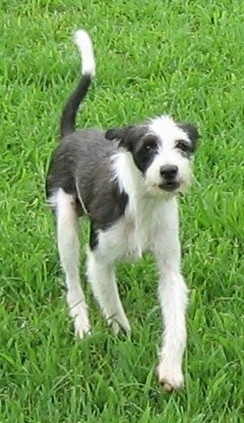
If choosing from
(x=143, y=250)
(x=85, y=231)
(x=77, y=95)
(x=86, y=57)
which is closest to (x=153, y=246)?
(x=143, y=250)

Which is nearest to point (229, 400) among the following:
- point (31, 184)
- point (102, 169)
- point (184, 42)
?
point (102, 169)

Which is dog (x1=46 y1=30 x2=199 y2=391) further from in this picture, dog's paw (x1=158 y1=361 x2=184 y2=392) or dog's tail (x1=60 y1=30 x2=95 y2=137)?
dog's tail (x1=60 y1=30 x2=95 y2=137)

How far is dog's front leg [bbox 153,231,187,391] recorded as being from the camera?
13.9ft

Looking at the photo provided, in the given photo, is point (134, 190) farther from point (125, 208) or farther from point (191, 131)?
point (191, 131)

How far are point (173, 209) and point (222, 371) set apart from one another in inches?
26.3

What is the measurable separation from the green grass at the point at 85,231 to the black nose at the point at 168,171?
0.73m

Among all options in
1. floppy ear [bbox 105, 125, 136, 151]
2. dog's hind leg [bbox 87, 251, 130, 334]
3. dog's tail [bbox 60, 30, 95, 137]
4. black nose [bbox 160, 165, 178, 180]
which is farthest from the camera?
dog's tail [bbox 60, 30, 95, 137]

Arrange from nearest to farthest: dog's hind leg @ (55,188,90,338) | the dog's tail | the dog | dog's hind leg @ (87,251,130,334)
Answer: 1. the dog
2. dog's hind leg @ (87,251,130,334)
3. dog's hind leg @ (55,188,90,338)
4. the dog's tail

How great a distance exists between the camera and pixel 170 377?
4230mm

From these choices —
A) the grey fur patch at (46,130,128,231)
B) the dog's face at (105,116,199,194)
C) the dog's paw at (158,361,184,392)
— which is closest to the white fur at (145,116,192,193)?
the dog's face at (105,116,199,194)

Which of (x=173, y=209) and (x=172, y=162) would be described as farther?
(x=173, y=209)

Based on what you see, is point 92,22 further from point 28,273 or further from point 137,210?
point 137,210

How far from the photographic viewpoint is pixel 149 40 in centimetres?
775

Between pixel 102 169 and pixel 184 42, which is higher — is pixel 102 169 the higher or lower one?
the higher one
